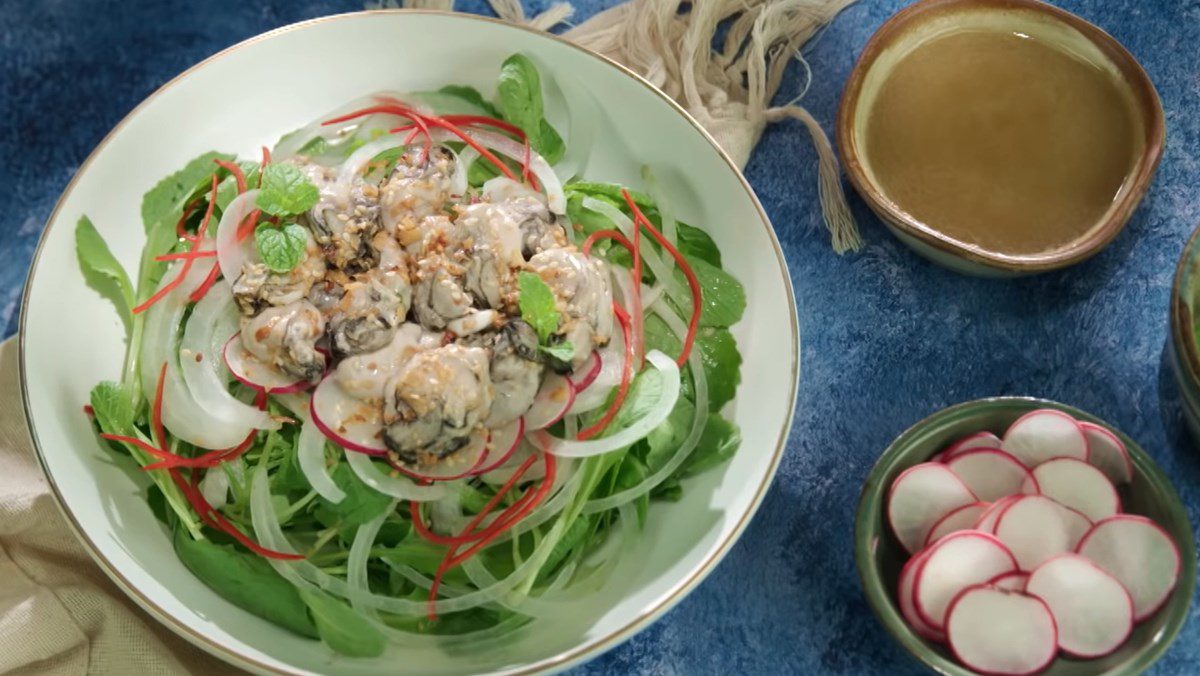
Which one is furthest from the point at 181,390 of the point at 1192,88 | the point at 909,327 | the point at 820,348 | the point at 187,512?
the point at 1192,88

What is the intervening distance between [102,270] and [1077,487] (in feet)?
6.18

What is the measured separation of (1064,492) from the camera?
2045mm

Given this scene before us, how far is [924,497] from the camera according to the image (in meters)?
2.07

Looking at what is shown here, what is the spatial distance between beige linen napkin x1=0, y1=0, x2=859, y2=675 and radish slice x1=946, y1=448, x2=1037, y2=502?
58 centimetres

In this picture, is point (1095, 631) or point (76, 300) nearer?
point (1095, 631)

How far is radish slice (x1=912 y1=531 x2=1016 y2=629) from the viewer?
1954mm

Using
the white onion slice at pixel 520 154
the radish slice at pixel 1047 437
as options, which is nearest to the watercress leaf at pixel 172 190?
the white onion slice at pixel 520 154

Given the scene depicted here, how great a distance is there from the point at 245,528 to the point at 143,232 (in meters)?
0.66

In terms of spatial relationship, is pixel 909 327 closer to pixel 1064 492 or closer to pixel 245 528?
pixel 1064 492

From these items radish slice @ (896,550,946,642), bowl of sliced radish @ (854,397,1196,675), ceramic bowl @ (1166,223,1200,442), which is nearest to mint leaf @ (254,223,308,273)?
bowl of sliced radish @ (854,397,1196,675)

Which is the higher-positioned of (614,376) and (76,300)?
(76,300)

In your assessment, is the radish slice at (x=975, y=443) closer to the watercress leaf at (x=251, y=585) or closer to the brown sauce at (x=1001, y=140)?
the brown sauce at (x=1001, y=140)

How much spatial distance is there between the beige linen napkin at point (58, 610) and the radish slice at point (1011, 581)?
1454 millimetres

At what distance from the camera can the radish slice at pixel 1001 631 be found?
1905 millimetres
